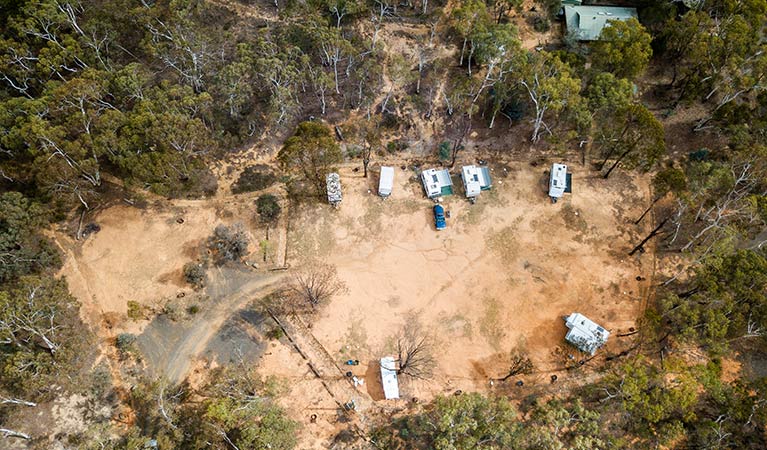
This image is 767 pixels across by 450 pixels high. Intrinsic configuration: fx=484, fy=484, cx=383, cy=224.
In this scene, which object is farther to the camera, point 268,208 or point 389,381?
point 268,208

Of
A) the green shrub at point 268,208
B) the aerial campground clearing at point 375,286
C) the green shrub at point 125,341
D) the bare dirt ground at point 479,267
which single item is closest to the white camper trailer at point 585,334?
the aerial campground clearing at point 375,286

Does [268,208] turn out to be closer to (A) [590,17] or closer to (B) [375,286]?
(B) [375,286]

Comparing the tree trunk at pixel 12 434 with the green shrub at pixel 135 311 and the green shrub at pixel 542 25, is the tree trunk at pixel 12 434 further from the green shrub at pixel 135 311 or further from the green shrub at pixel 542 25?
the green shrub at pixel 542 25

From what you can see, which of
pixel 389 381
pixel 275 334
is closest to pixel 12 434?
pixel 275 334

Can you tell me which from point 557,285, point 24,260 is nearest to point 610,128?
point 557,285

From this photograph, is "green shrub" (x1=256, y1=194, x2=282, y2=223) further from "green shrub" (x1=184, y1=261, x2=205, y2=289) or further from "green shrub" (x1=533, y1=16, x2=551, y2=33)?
"green shrub" (x1=533, y1=16, x2=551, y2=33)

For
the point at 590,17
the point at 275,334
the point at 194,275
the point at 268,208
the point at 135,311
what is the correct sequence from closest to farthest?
1. the point at 135,311
2. the point at 275,334
3. the point at 194,275
4. the point at 268,208
5. the point at 590,17

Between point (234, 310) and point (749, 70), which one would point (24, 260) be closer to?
point (234, 310)
